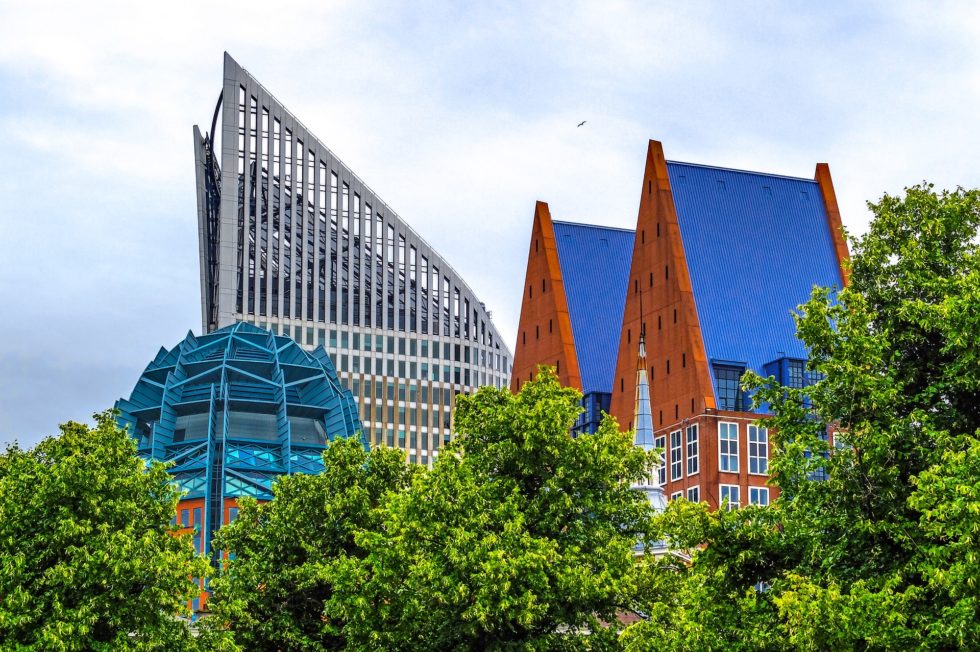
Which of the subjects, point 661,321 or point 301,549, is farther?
point 661,321

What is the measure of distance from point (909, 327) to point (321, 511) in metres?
24.7

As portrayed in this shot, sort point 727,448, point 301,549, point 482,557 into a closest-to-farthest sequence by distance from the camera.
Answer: point 482,557, point 301,549, point 727,448

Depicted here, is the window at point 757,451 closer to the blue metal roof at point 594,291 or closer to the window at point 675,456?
the window at point 675,456

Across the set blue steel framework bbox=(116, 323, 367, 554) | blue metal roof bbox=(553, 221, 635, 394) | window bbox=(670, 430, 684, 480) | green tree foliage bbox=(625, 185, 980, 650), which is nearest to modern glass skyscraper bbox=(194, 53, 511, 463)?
blue metal roof bbox=(553, 221, 635, 394)

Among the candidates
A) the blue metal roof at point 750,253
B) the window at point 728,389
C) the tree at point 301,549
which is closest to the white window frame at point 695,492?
the window at point 728,389

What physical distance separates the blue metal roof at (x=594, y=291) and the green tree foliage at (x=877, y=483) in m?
94.0

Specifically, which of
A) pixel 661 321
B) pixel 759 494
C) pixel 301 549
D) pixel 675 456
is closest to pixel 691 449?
pixel 675 456

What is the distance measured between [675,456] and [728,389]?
663cm

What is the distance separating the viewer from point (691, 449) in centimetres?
11162

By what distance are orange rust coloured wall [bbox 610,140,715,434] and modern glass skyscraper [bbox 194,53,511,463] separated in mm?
75712

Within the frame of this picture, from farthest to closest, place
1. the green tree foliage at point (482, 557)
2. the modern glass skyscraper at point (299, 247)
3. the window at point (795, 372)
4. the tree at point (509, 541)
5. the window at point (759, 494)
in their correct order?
the modern glass skyscraper at point (299, 247), the window at point (795, 372), the window at point (759, 494), the green tree foliage at point (482, 557), the tree at point (509, 541)

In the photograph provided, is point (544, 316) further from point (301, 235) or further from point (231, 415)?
point (301, 235)

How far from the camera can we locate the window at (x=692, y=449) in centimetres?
11094

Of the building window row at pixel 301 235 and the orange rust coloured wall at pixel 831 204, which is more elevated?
the building window row at pixel 301 235
